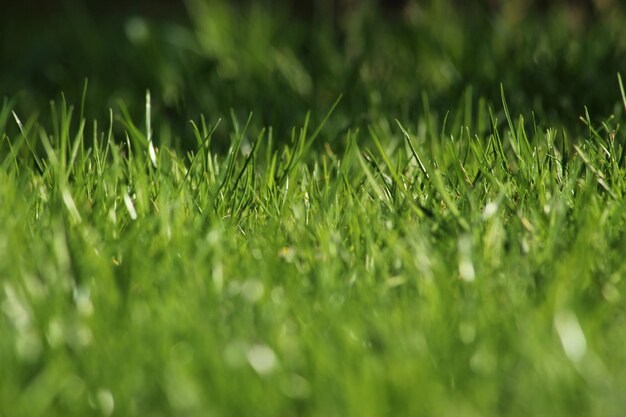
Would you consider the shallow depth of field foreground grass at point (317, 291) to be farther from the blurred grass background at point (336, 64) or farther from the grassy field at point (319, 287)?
the blurred grass background at point (336, 64)

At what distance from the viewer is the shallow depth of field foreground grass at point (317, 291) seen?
1.12 meters

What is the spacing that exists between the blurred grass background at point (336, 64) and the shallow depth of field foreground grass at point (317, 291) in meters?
0.80

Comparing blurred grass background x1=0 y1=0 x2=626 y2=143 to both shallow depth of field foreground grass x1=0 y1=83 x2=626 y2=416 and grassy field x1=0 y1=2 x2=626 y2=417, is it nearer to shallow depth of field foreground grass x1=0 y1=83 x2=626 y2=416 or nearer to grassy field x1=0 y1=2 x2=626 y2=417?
grassy field x1=0 y1=2 x2=626 y2=417

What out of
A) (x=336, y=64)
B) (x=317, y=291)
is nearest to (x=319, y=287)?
(x=317, y=291)

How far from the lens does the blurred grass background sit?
278 cm

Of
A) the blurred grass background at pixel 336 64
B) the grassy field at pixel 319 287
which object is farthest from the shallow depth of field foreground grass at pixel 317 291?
the blurred grass background at pixel 336 64

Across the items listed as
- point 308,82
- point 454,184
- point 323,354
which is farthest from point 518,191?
point 308,82

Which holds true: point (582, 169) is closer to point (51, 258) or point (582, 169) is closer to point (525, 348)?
point (525, 348)

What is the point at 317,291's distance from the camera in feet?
4.49

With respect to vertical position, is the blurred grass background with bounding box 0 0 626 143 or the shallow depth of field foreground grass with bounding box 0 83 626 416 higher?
the shallow depth of field foreground grass with bounding box 0 83 626 416

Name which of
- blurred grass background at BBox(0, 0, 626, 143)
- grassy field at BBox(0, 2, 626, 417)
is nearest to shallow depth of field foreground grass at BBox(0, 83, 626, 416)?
grassy field at BBox(0, 2, 626, 417)

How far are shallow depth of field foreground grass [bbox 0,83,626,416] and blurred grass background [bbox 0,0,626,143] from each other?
0.80 m

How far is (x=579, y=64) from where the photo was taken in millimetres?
2941

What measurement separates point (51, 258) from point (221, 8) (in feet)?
8.21
